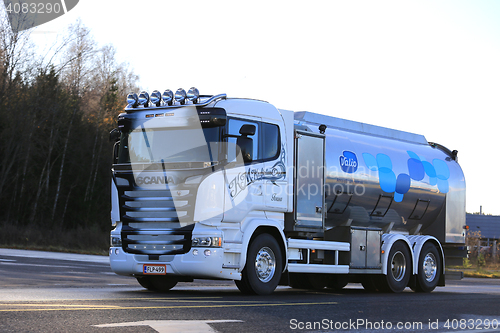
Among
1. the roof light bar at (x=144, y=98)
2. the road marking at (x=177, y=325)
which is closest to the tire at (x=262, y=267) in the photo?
the roof light bar at (x=144, y=98)

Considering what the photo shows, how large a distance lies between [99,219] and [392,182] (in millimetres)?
35067

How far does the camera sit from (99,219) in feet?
156

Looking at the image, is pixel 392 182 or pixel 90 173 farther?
pixel 90 173

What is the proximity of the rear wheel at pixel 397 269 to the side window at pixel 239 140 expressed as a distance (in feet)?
17.0

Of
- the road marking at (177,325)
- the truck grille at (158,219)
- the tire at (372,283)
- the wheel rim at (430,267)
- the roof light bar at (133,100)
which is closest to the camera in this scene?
the road marking at (177,325)

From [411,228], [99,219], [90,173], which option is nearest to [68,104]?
[90,173]

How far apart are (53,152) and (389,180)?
34234mm

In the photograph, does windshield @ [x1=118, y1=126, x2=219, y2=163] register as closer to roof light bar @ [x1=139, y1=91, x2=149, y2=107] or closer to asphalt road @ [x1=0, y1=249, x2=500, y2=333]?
roof light bar @ [x1=139, y1=91, x2=149, y2=107]

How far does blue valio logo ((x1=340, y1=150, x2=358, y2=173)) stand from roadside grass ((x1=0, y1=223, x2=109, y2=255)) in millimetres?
19679

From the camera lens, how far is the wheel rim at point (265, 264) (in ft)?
40.3

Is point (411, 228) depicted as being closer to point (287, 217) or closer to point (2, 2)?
point (287, 217)

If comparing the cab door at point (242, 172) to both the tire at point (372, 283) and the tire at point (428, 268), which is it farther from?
the tire at point (428, 268)

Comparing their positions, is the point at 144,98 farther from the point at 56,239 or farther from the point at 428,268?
the point at 56,239

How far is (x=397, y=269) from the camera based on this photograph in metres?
15.9
